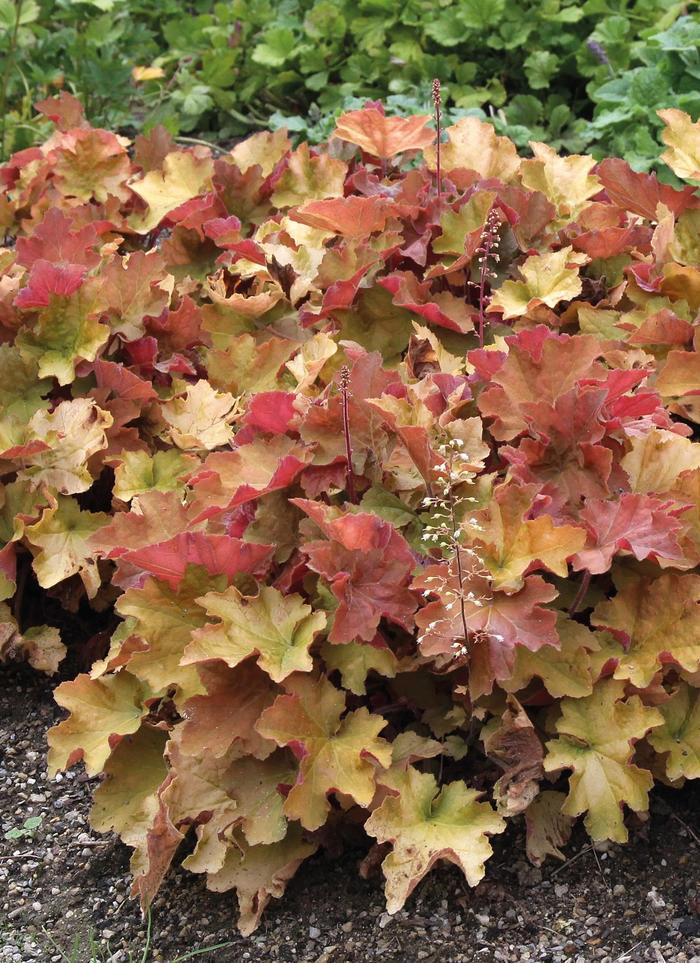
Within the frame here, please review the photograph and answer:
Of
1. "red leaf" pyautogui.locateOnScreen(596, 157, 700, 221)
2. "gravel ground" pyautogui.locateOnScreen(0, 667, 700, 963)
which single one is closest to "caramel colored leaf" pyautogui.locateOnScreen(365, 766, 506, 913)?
A: "gravel ground" pyautogui.locateOnScreen(0, 667, 700, 963)

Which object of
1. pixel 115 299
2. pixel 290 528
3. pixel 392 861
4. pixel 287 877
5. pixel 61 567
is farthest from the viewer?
pixel 115 299

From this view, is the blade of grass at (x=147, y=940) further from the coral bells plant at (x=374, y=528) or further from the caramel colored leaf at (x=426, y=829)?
the caramel colored leaf at (x=426, y=829)

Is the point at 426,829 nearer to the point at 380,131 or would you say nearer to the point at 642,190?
the point at 642,190

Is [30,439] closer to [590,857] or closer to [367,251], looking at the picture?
[367,251]

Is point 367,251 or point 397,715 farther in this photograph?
point 367,251

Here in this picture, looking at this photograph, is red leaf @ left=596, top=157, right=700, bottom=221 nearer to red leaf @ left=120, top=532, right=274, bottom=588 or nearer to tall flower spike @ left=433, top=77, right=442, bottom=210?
tall flower spike @ left=433, top=77, right=442, bottom=210

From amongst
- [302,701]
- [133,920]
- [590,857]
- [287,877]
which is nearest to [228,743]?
[302,701]

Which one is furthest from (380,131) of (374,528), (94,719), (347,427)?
(94,719)

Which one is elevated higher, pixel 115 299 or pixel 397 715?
pixel 115 299
